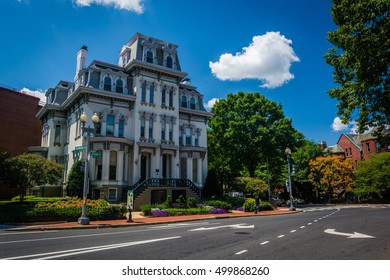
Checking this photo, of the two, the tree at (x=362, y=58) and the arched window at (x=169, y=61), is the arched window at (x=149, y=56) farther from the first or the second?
→ the tree at (x=362, y=58)

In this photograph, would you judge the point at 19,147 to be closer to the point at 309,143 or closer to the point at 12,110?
the point at 12,110

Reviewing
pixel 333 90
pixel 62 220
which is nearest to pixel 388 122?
pixel 333 90

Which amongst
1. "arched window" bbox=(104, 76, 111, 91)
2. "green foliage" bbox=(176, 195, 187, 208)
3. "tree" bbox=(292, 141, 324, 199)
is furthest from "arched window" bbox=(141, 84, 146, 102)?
"tree" bbox=(292, 141, 324, 199)

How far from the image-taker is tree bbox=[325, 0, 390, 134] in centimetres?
1195

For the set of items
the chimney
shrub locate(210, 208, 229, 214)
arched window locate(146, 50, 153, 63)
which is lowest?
shrub locate(210, 208, 229, 214)

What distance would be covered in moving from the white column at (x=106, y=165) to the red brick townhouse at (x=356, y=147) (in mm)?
48893

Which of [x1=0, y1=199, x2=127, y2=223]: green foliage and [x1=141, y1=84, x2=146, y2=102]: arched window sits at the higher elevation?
[x1=141, y1=84, x2=146, y2=102]: arched window

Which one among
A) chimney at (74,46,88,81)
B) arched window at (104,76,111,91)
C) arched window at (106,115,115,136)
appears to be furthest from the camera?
chimney at (74,46,88,81)

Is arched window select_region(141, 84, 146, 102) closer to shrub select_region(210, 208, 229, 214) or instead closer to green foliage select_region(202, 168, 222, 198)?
green foliage select_region(202, 168, 222, 198)

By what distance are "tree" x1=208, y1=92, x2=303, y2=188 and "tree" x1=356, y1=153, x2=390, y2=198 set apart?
14.2m

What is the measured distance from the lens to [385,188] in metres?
48.3

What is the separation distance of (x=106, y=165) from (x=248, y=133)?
19110 millimetres

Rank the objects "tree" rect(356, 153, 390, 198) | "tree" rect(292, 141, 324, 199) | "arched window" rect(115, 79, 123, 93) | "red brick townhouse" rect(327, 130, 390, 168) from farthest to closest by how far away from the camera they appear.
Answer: "red brick townhouse" rect(327, 130, 390, 168) → "tree" rect(292, 141, 324, 199) → "tree" rect(356, 153, 390, 198) → "arched window" rect(115, 79, 123, 93)

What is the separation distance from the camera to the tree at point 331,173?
49000mm
